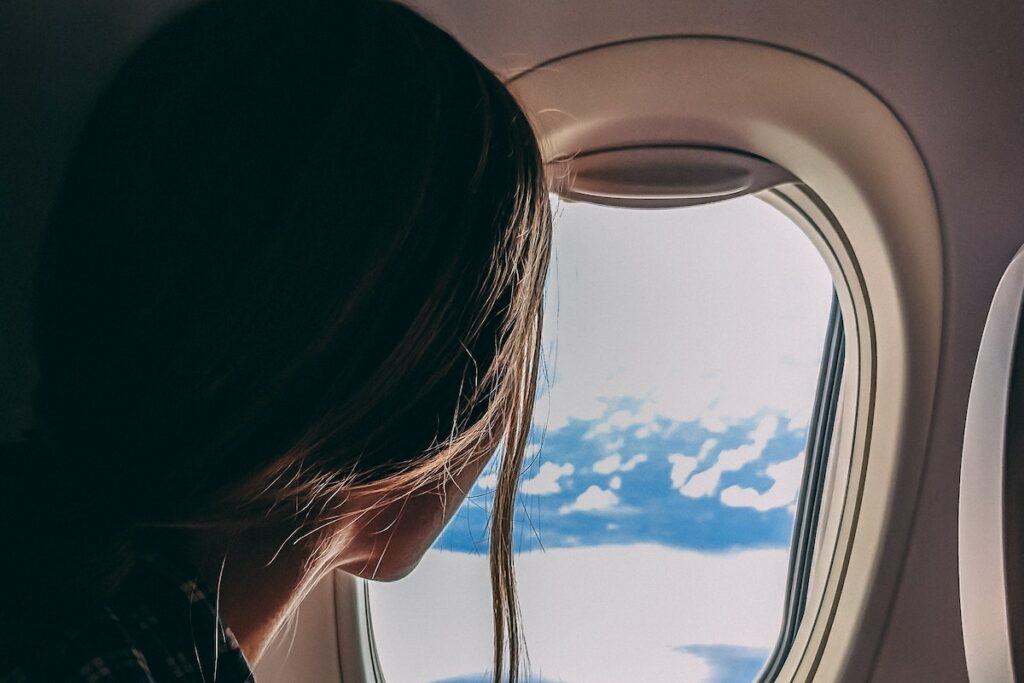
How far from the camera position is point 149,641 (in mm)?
495

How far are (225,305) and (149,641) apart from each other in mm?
222

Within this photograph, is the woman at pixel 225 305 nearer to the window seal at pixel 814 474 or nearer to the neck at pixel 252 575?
the neck at pixel 252 575

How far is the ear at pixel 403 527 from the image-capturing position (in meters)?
0.67

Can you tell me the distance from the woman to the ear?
0.12 m

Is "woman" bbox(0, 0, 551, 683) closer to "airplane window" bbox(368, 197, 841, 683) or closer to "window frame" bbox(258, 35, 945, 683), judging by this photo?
"window frame" bbox(258, 35, 945, 683)

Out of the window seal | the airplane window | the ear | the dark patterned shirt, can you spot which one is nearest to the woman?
the dark patterned shirt

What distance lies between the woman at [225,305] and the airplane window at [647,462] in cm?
65

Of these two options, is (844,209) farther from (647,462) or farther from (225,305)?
(225,305)

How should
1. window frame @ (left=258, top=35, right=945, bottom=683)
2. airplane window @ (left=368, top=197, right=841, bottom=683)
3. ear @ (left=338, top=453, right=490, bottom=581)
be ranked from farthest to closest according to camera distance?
1. airplane window @ (left=368, top=197, right=841, bottom=683)
2. window frame @ (left=258, top=35, right=945, bottom=683)
3. ear @ (left=338, top=453, right=490, bottom=581)

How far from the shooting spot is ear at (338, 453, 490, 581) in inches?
26.5

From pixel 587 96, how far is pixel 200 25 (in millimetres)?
555

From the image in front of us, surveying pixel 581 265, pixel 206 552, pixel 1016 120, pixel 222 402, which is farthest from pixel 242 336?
pixel 1016 120

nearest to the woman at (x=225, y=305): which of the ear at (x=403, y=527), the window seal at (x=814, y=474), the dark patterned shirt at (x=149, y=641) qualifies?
the dark patterned shirt at (x=149, y=641)

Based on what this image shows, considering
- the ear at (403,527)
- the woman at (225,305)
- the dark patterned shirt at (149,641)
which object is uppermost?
the woman at (225,305)
